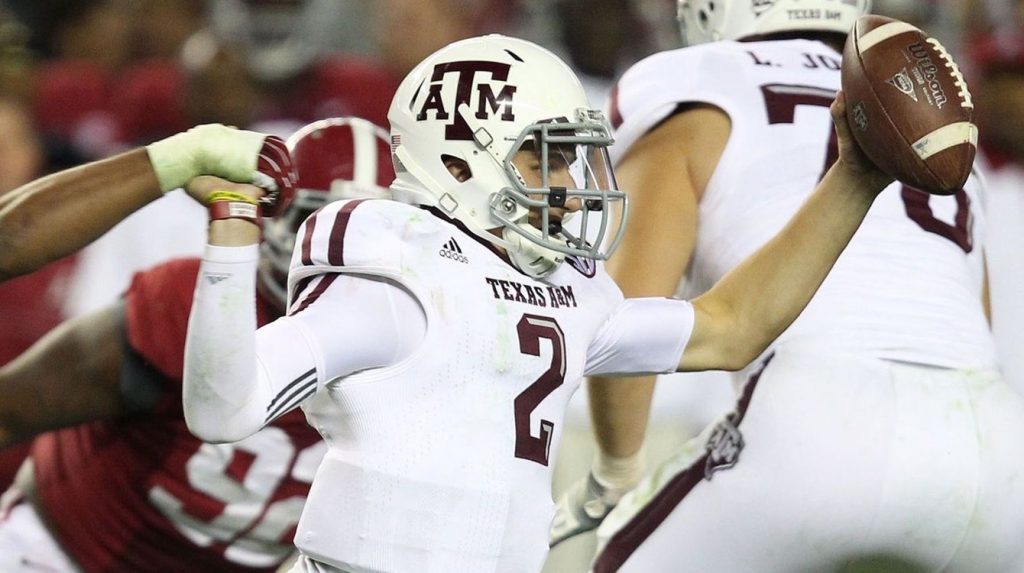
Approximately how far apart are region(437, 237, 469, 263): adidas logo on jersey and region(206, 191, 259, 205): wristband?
35 centimetres

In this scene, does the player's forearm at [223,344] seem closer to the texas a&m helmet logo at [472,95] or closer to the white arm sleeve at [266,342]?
the white arm sleeve at [266,342]

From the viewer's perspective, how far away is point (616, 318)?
2793 millimetres

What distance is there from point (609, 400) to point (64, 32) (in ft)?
16.9

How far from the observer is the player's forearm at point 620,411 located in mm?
3328

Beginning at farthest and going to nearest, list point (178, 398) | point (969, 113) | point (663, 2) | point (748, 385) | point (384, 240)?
1. point (663, 2)
2. point (178, 398)
3. point (748, 385)
4. point (969, 113)
5. point (384, 240)

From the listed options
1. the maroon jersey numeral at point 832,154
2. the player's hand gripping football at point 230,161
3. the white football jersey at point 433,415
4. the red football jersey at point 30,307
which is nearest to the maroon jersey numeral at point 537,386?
the white football jersey at point 433,415

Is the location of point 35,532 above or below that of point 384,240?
below

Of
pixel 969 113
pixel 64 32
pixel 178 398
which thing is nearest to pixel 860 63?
pixel 969 113

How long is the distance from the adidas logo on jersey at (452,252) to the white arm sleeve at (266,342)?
11 cm

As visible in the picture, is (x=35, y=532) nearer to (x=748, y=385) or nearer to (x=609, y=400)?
(x=609, y=400)

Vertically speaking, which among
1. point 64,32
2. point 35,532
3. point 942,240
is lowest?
point 64,32

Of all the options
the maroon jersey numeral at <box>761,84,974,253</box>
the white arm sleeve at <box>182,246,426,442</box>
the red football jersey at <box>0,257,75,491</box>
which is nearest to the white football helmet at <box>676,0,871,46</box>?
the maroon jersey numeral at <box>761,84,974,253</box>

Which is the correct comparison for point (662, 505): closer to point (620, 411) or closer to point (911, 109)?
point (620, 411)

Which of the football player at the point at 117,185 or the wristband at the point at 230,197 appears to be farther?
the football player at the point at 117,185
